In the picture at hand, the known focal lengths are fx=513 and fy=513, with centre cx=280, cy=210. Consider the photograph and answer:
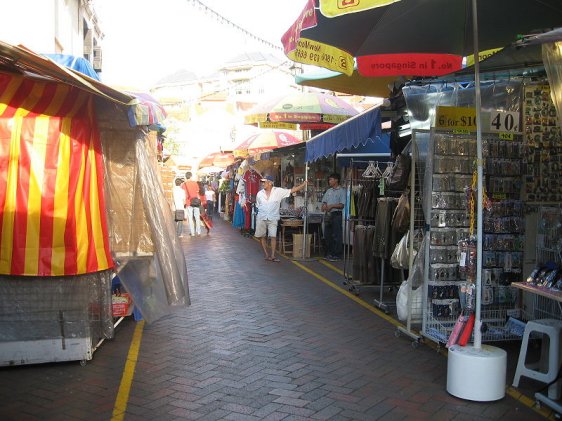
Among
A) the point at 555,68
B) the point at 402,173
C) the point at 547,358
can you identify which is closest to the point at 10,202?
the point at 402,173

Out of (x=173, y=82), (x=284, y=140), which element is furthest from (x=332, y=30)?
(x=173, y=82)

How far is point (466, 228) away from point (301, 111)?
7.67m

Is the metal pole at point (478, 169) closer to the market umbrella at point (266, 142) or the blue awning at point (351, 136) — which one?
the blue awning at point (351, 136)

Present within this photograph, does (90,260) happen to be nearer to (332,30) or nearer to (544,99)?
(332,30)

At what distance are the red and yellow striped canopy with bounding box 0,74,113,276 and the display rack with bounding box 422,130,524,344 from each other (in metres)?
3.32

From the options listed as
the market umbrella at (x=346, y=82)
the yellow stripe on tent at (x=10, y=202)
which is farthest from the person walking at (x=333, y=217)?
the yellow stripe on tent at (x=10, y=202)

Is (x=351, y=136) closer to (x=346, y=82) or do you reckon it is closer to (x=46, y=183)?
(x=346, y=82)

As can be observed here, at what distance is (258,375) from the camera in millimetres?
4629

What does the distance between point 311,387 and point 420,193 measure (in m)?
2.46

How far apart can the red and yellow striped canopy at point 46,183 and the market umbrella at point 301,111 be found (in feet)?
26.5

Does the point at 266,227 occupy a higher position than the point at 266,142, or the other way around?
the point at 266,142

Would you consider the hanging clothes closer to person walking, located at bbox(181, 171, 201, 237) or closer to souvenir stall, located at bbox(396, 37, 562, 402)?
souvenir stall, located at bbox(396, 37, 562, 402)

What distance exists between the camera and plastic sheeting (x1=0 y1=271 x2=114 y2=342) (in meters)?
4.59

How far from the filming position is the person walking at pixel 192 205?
54.3 ft
